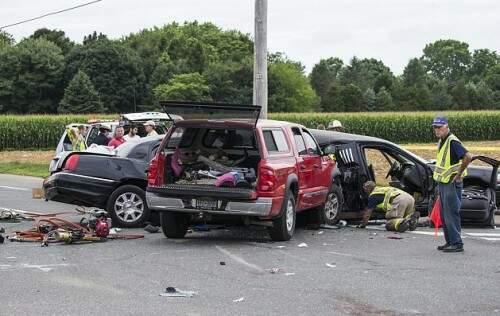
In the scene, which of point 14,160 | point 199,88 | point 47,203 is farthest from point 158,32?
point 47,203

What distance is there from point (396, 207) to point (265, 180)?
311cm

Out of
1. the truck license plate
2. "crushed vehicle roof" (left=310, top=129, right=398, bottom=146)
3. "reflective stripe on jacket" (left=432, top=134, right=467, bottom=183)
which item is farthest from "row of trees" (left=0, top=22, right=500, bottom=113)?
"reflective stripe on jacket" (left=432, top=134, right=467, bottom=183)

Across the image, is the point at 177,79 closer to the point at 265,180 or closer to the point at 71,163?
the point at 71,163

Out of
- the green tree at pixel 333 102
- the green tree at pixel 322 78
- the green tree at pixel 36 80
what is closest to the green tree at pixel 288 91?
the green tree at pixel 333 102

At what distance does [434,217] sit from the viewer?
12430 mm

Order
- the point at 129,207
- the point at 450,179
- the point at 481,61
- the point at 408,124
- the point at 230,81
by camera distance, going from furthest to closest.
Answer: the point at 481,61, the point at 230,81, the point at 408,124, the point at 129,207, the point at 450,179

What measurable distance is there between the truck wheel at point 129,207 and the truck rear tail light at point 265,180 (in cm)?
262

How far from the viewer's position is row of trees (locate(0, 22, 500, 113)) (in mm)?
80188

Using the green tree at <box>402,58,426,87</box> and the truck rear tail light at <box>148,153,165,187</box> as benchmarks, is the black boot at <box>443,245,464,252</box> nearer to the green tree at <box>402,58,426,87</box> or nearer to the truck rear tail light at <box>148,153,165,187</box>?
the truck rear tail light at <box>148,153,165,187</box>

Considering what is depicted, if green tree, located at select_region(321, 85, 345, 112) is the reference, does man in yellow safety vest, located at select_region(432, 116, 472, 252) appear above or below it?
below

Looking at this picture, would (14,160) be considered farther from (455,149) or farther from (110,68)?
(110,68)

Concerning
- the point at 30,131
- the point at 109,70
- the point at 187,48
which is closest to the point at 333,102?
the point at 187,48

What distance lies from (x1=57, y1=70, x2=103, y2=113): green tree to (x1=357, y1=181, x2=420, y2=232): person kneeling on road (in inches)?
2537

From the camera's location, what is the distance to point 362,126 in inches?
1925
